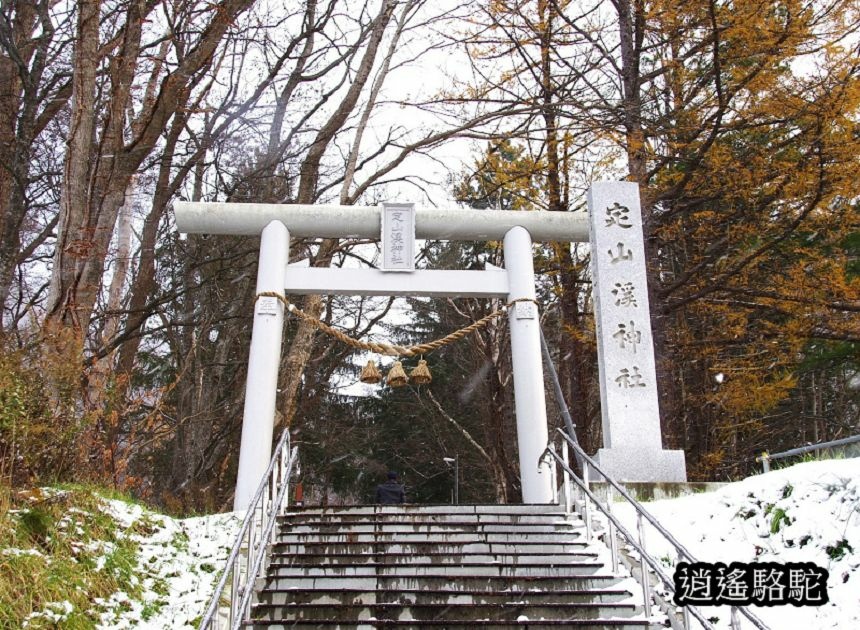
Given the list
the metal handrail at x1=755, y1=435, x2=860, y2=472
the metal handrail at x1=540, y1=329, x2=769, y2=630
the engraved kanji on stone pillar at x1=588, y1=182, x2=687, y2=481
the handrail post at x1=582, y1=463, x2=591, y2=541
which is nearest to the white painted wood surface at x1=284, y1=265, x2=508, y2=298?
the engraved kanji on stone pillar at x1=588, y1=182, x2=687, y2=481

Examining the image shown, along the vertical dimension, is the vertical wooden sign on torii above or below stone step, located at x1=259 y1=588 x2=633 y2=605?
above

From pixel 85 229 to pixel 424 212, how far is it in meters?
4.26

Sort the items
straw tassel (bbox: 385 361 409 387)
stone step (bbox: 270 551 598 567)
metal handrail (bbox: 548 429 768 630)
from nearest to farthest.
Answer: metal handrail (bbox: 548 429 768 630), stone step (bbox: 270 551 598 567), straw tassel (bbox: 385 361 409 387)

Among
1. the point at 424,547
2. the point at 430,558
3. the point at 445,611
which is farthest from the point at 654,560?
the point at 424,547

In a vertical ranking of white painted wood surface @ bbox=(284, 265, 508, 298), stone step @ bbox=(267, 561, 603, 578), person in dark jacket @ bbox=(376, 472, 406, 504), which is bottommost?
stone step @ bbox=(267, 561, 603, 578)

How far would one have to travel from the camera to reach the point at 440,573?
7.21 m

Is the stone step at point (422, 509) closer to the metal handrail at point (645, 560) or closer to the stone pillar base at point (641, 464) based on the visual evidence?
the metal handrail at point (645, 560)

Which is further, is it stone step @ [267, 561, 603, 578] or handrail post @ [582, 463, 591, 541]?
handrail post @ [582, 463, 591, 541]

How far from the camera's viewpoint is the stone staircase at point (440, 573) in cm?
650

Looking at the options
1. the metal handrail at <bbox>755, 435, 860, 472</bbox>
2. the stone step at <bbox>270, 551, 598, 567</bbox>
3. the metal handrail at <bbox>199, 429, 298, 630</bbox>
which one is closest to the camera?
the metal handrail at <bbox>199, 429, 298, 630</bbox>

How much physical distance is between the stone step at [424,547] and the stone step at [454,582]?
0.61 metres

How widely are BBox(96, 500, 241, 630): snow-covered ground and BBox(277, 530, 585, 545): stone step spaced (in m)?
0.75

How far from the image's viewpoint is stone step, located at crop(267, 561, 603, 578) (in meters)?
7.22

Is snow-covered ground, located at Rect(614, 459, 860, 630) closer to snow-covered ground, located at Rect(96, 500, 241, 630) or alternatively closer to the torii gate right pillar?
the torii gate right pillar
